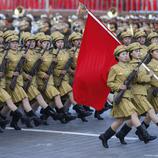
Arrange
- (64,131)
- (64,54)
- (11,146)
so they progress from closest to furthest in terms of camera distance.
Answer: (11,146), (64,131), (64,54)

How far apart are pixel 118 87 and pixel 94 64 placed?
1059 mm

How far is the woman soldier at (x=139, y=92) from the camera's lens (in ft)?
44.0

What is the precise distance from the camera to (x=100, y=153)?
1299 centimetres

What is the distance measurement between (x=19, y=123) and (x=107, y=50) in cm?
282

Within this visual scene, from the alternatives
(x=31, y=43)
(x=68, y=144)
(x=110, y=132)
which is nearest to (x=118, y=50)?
(x=110, y=132)

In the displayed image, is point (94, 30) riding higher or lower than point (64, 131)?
higher

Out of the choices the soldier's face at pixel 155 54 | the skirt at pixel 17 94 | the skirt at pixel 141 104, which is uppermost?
the soldier's face at pixel 155 54

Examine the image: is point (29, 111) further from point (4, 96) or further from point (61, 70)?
point (61, 70)

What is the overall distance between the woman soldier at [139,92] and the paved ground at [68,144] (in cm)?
30

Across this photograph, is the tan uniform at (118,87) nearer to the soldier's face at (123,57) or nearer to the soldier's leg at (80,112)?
the soldier's face at (123,57)

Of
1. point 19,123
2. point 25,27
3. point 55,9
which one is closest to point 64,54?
point 19,123

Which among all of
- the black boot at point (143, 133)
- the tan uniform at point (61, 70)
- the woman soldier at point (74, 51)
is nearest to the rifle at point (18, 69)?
the tan uniform at point (61, 70)

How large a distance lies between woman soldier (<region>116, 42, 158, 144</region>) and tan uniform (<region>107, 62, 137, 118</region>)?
206mm

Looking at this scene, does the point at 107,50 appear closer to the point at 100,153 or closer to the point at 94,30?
the point at 94,30
